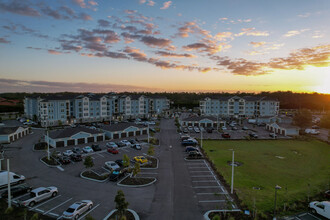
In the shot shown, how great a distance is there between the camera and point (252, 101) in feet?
302

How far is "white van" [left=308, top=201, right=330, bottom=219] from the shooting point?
17.8 m

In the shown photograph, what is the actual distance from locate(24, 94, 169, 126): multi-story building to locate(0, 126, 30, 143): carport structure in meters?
13.3

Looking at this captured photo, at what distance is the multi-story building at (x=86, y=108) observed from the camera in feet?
219

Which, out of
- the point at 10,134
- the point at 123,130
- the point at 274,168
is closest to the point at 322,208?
the point at 274,168

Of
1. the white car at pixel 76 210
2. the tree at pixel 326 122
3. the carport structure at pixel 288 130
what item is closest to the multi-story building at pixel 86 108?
the white car at pixel 76 210

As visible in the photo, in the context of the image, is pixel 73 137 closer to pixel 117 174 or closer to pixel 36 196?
pixel 117 174

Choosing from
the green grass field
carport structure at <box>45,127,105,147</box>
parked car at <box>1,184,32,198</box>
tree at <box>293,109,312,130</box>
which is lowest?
the green grass field

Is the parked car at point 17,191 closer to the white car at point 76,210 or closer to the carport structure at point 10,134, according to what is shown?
the white car at point 76,210

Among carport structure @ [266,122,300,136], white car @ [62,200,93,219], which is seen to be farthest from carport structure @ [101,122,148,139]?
carport structure @ [266,122,300,136]

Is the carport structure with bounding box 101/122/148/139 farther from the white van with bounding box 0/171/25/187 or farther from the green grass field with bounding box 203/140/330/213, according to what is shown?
the white van with bounding box 0/171/25/187

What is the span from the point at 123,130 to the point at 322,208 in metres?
41.4

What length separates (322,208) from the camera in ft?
59.5

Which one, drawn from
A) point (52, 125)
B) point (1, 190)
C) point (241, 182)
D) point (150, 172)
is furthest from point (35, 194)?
point (52, 125)

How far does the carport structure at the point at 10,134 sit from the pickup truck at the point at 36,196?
32.2 meters
